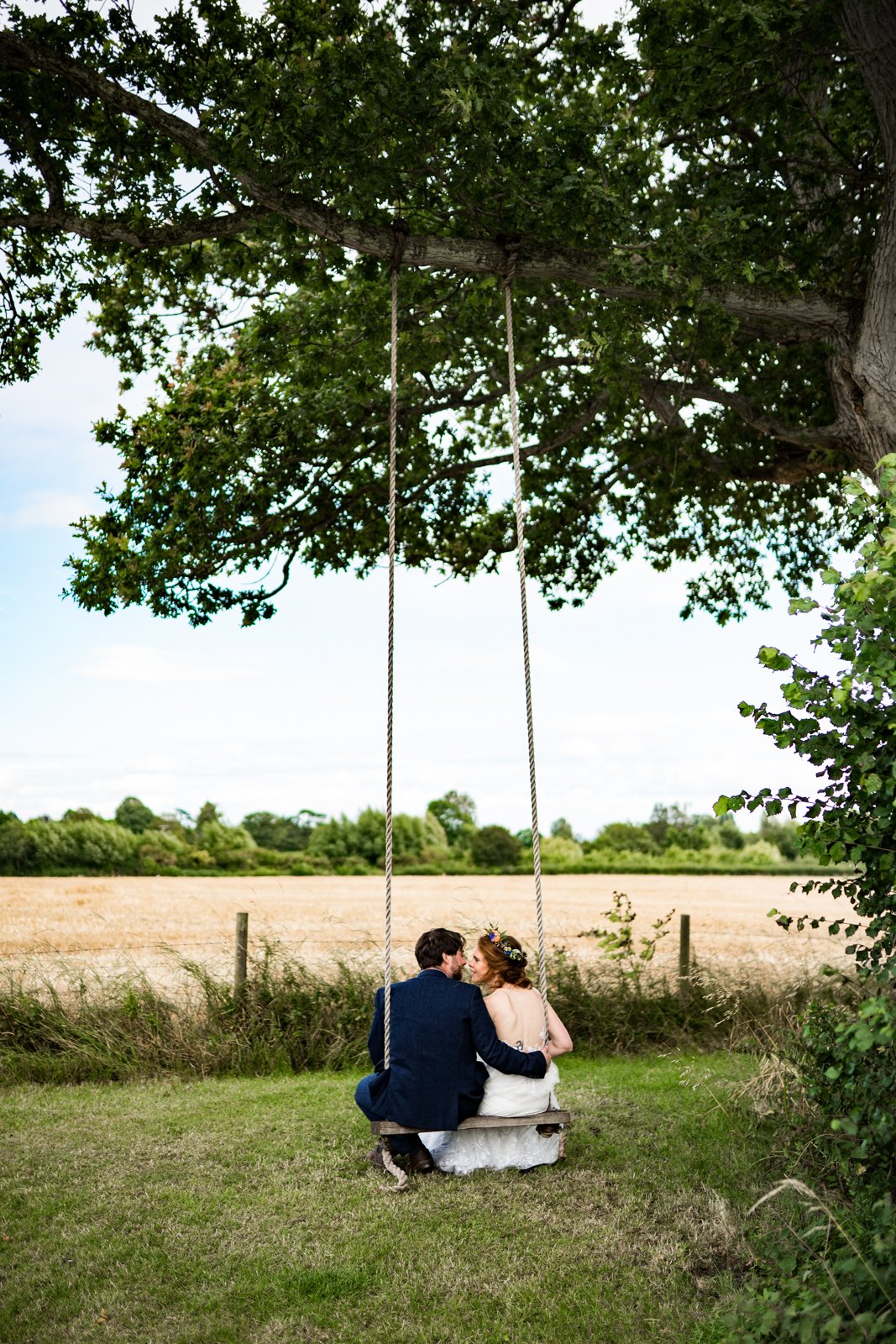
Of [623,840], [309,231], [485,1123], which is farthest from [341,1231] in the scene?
[623,840]

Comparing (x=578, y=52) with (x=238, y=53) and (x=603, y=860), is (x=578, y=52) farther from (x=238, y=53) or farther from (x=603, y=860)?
(x=603, y=860)

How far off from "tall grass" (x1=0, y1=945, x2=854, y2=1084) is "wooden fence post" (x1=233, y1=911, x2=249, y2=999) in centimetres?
6

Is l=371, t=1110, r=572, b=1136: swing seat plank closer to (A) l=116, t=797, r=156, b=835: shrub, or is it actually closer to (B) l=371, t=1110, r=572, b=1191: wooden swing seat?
(B) l=371, t=1110, r=572, b=1191: wooden swing seat

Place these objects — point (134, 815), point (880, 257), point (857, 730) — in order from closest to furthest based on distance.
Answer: point (857, 730)
point (880, 257)
point (134, 815)

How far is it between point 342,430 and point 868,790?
7.67 metres

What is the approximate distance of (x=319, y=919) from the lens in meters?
13.0

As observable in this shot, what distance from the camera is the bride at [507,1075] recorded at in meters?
5.81

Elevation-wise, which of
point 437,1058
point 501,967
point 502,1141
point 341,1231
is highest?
point 501,967

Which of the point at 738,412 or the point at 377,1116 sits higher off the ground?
the point at 738,412

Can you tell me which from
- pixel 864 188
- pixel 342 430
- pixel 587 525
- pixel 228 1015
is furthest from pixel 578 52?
pixel 228 1015

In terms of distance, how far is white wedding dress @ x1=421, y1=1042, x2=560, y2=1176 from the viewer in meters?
5.75

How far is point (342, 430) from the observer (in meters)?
10.6

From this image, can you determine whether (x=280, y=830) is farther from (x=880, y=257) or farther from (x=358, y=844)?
(x=880, y=257)

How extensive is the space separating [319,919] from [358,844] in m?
14.0
